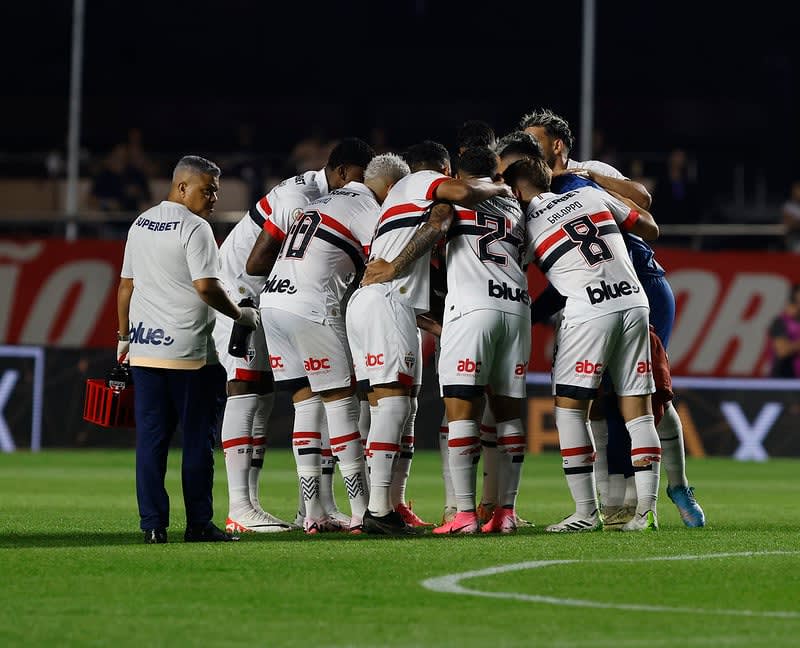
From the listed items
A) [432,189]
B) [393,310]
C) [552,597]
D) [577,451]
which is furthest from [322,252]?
[552,597]

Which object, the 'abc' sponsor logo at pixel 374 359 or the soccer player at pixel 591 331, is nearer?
the 'abc' sponsor logo at pixel 374 359

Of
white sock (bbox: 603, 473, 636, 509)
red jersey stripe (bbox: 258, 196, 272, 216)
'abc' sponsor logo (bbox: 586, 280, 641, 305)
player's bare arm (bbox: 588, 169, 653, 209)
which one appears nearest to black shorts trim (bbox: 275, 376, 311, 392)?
red jersey stripe (bbox: 258, 196, 272, 216)

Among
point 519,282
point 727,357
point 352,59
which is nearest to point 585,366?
point 519,282

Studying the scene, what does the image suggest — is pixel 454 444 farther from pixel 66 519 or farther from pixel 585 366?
pixel 66 519

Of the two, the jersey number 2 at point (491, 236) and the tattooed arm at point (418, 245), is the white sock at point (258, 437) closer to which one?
the tattooed arm at point (418, 245)

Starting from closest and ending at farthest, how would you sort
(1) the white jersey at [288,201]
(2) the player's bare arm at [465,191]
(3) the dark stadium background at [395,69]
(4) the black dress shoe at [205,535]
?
(4) the black dress shoe at [205,535]
(2) the player's bare arm at [465,191]
(1) the white jersey at [288,201]
(3) the dark stadium background at [395,69]

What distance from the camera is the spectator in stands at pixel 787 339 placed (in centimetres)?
1898

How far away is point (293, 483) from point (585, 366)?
5631mm

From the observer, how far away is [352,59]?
2844cm

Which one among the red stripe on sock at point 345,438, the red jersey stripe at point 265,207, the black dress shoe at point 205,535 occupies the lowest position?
the black dress shoe at point 205,535

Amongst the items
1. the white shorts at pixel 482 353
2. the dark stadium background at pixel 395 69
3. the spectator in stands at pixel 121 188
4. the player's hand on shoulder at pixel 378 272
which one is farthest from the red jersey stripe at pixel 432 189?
the dark stadium background at pixel 395 69

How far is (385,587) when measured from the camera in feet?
22.8

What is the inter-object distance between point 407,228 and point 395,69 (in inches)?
786

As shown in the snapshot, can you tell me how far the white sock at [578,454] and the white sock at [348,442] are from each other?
1.17 meters
